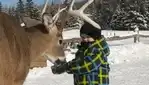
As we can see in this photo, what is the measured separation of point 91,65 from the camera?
6.34 m

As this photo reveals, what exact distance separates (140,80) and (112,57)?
7098 millimetres

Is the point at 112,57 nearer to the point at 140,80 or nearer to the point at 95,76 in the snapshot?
the point at 140,80

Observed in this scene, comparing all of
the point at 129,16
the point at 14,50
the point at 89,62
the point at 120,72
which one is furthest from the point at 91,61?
the point at 129,16

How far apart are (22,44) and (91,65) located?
3.70 ft

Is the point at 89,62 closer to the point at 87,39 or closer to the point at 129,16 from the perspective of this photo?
the point at 87,39

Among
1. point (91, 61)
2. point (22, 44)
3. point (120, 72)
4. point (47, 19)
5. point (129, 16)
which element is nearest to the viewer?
point (91, 61)

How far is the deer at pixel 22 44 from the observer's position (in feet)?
20.1

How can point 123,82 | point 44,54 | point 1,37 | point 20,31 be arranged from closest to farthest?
1. point 1,37
2. point 20,31
3. point 44,54
4. point 123,82

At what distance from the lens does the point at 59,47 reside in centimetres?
898

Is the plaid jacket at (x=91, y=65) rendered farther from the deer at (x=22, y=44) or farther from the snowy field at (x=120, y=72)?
the snowy field at (x=120, y=72)

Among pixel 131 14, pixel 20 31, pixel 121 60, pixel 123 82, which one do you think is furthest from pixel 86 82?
pixel 131 14

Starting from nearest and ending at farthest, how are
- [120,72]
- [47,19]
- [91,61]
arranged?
[91,61] → [47,19] → [120,72]

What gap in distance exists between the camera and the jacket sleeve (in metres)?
6.32

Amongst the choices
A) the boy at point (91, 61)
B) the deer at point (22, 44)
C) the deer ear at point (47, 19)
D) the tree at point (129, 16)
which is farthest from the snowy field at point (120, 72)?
the tree at point (129, 16)
